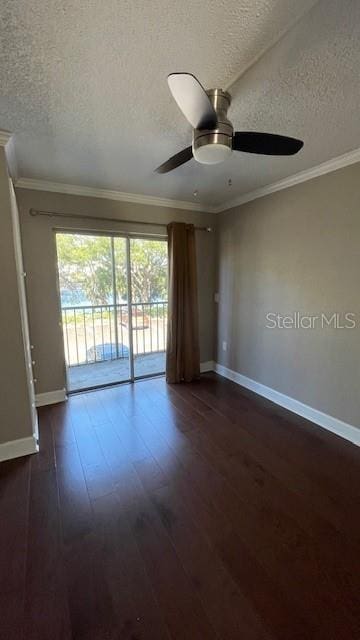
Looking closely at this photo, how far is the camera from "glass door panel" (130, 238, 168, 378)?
357 cm

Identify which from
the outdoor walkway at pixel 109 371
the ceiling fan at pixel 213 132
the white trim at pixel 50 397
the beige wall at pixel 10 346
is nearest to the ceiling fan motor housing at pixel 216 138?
the ceiling fan at pixel 213 132

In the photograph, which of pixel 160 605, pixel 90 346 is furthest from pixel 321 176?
pixel 90 346

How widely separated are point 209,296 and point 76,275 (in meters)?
1.91

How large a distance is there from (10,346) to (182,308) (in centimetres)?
200

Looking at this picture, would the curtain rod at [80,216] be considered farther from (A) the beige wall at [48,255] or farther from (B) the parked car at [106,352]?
(B) the parked car at [106,352]

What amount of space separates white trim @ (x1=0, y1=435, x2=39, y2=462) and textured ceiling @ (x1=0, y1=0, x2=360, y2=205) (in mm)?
2290

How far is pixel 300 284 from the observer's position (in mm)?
2631

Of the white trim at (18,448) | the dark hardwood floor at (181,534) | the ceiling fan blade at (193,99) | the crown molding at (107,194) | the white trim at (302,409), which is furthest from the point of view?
the crown molding at (107,194)

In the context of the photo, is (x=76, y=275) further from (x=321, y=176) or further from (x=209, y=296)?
(x=321, y=176)

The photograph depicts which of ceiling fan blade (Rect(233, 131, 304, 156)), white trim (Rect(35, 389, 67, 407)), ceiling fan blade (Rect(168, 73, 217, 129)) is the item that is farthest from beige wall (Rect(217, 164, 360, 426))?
white trim (Rect(35, 389, 67, 407))

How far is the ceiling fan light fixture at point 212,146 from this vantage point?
1.27m

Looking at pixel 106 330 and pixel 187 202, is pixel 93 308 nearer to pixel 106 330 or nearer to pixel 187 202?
pixel 106 330

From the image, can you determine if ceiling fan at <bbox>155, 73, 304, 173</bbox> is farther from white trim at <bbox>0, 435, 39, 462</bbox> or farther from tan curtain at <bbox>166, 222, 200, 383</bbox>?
white trim at <bbox>0, 435, 39, 462</bbox>

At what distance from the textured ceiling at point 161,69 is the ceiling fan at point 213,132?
0.22 m
